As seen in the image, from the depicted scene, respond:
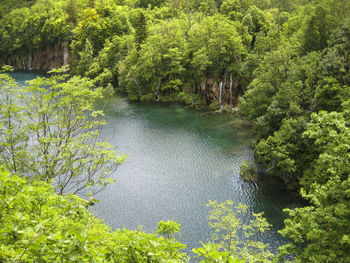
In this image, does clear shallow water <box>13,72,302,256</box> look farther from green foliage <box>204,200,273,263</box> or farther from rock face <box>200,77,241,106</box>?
rock face <box>200,77,241,106</box>

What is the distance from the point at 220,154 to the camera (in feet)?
98.4

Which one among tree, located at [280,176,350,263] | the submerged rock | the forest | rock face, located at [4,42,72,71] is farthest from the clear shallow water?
rock face, located at [4,42,72,71]

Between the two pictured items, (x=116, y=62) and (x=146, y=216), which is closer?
(x=146, y=216)

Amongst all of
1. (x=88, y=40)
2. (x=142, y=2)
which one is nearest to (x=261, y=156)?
(x=88, y=40)

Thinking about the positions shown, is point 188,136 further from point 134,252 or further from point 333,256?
point 134,252

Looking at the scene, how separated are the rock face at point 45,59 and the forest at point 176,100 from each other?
320 millimetres

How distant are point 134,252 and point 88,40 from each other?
67.1 meters

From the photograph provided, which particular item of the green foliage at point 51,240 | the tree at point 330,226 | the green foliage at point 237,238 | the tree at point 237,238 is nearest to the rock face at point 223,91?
the green foliage at point 237,238

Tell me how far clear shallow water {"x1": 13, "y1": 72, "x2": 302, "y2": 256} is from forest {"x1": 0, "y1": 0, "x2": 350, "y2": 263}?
1.92m

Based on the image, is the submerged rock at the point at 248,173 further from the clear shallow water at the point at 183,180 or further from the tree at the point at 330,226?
the tree at the point at 330,226

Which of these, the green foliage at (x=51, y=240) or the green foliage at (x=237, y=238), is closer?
the green foliage at (x=51, y=240)

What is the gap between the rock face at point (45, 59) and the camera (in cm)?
7444

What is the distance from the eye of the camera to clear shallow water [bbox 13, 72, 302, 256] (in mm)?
20781

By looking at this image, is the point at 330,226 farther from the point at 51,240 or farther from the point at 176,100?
the point at 176,100
